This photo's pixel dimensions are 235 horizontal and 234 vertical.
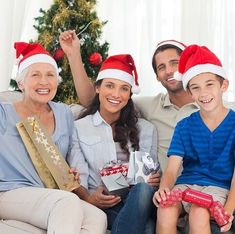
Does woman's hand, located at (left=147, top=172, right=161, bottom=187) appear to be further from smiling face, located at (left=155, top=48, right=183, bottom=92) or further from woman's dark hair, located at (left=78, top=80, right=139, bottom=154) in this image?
smiling face, located at (left=155, top=48, right=183, bottom=92)

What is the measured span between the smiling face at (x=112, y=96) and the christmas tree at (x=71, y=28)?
0.56 meters

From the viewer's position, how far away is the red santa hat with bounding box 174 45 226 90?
5.93 feet

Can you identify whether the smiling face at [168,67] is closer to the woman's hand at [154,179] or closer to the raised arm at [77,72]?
the raised arm at [77,72]

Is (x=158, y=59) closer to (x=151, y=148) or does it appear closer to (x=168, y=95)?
(x=168, y=95)

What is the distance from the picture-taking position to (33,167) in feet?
5.94

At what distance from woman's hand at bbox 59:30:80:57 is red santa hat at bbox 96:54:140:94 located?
22 centimetres

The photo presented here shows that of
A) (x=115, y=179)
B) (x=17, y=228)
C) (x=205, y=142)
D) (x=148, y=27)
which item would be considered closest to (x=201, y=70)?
(x=205, y=142)

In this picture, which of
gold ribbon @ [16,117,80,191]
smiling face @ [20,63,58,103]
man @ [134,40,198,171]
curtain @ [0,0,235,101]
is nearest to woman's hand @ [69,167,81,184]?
gold ribbon @ [16,117,80,191]

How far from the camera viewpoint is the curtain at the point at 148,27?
3141 mm

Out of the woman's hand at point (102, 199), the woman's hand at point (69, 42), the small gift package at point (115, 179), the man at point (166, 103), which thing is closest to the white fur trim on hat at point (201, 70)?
the man at point (166, 103)

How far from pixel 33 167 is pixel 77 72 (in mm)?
680

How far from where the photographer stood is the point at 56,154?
1.82m

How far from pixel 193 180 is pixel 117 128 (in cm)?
50

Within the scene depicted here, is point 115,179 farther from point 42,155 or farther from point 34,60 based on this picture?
point 34,60
